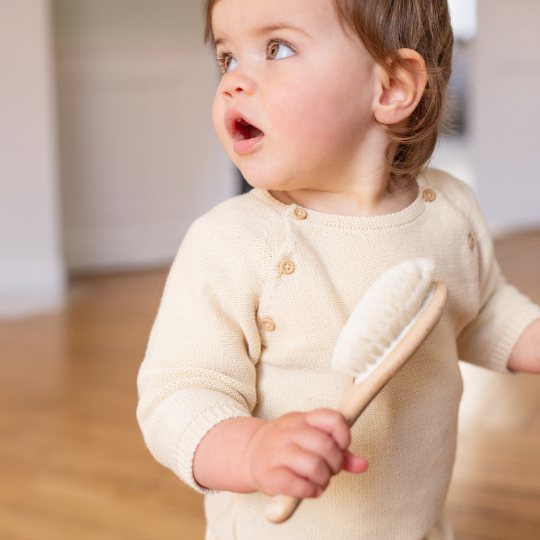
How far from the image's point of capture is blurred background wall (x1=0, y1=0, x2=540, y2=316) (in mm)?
2098

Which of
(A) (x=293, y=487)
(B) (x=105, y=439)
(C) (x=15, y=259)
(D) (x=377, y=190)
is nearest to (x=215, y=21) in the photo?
(D) (x=377, y=190)

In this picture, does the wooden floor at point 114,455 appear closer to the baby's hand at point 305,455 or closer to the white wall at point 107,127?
the baby's hand at point 305,455

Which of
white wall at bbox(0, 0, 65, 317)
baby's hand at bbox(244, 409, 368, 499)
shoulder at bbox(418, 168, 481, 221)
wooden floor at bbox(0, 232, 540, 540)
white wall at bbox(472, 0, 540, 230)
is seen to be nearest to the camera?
baby's hand at bbox(244, 409, 368, 499)

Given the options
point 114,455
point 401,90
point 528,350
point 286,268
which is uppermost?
point 401,90

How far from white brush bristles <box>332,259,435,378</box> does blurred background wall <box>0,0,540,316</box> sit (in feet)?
3.96

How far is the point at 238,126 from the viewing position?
19.3 inches

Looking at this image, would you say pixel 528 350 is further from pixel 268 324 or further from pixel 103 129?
pixel 103 129

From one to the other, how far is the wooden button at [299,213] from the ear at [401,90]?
0.08 metres

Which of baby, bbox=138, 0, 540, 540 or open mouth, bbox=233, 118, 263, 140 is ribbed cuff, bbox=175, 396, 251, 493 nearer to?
baby, bbox=138, 0, 540, 540

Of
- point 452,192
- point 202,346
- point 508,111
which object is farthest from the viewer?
point 508,111

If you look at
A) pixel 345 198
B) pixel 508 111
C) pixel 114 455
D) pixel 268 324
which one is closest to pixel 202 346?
pixel 268 324

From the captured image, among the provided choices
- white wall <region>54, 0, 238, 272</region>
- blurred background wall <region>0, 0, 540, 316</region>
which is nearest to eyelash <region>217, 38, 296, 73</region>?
blurred background wall <region>0, 0, 540, 316</region>

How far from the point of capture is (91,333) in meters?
1.71

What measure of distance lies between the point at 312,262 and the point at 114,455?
745mm
